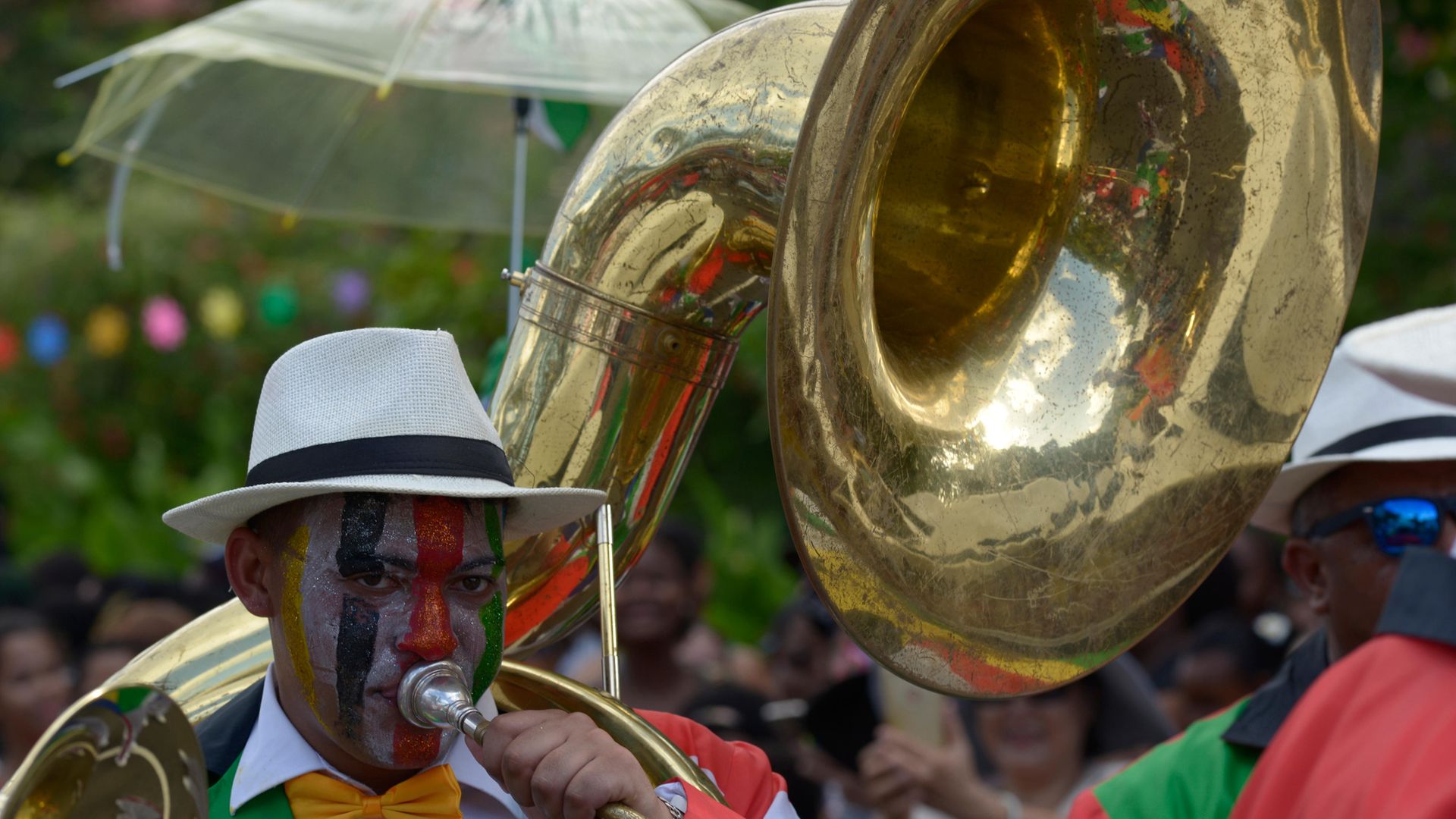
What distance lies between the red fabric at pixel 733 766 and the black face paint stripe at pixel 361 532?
487 mm

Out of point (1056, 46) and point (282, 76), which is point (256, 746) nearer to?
point (1056, 46)

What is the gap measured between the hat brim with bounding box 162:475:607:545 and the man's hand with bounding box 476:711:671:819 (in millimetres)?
288

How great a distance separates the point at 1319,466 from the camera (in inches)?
114

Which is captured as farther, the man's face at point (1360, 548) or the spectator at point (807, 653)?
the spectator at point (807, 653)

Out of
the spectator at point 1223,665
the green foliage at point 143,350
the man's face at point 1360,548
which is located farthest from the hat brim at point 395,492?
the green foliage at point 143,350

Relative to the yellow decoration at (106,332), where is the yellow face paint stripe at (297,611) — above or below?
above

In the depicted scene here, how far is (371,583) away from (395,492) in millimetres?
110

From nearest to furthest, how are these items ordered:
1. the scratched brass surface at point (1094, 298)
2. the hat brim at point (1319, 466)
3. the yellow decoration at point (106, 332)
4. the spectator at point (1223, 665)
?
1. the scratched brass surface at point (1094, 298)
2. the hat brim at point (1319, 466)
3. the spectator at point (1223, 665)
4. the yellow decoration at point (106, 332)

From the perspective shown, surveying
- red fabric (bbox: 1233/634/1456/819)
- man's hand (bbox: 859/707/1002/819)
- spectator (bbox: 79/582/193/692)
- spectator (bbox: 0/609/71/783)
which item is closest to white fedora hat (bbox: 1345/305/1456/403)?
red fabric (bbox: 1233/634/1456/819)

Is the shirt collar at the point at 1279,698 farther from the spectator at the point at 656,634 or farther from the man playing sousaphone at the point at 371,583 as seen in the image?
the spectator at the point at 656,634

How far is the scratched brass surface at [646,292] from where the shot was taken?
6.97ft

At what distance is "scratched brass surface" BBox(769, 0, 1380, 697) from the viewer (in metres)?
2.06

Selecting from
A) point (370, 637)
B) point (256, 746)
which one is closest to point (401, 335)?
point (370, 637)

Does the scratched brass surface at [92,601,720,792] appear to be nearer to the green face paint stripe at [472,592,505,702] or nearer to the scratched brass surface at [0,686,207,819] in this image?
the green face paint stripe at [472,592,505,702]
